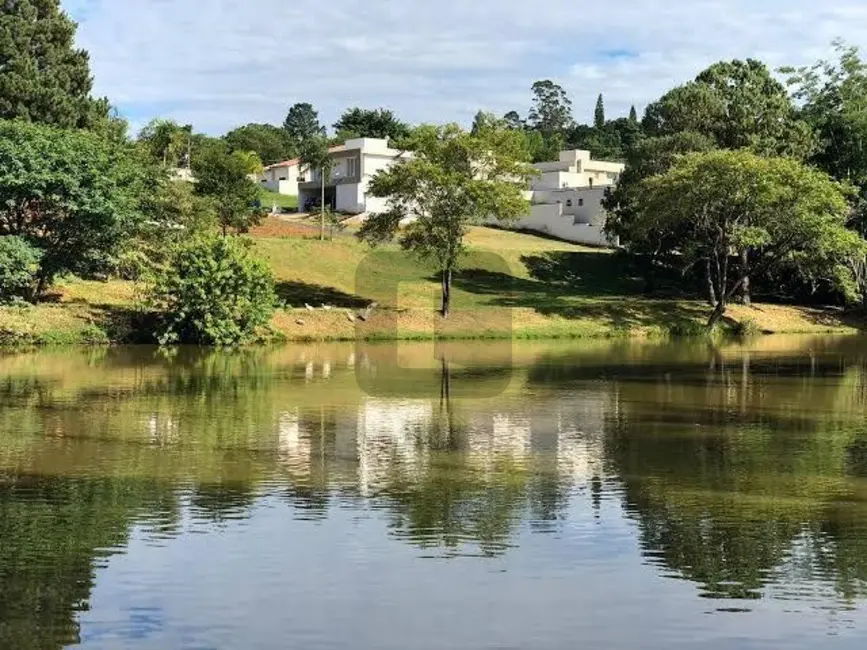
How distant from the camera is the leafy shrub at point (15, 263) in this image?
4347 centimetres

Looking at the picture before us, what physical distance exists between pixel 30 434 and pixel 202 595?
11.8 metres

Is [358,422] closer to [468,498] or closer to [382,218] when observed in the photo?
[468,498]

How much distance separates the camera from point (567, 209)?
91250mm

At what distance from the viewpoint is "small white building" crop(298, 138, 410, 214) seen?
92.0 meters

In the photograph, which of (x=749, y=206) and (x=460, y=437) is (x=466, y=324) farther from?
(x=460, y=437)

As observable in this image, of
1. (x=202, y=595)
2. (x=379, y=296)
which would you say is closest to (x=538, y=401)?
(x=202, y=595)

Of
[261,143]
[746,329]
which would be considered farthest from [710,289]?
[261,143]

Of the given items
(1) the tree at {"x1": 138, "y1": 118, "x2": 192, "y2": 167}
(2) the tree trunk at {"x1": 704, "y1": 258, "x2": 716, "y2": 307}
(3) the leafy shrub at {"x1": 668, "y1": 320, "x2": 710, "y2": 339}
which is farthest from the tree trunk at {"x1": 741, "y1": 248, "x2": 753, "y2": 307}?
(1) the tree at {"x1": 138, "y1": 118, "x2": 192, "y2": 167}

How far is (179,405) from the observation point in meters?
26.1

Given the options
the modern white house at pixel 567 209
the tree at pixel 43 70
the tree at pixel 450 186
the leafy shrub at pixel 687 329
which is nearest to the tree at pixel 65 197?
the tree at pixel 43 70

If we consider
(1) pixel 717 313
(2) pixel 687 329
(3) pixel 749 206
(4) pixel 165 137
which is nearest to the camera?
(3) pixel 749 206

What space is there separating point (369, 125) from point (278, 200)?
21.6m

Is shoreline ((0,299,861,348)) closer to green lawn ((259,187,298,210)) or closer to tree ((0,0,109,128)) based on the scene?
tree ((0,0,109,128))

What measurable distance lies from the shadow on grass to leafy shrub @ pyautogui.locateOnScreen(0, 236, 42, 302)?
14101 millimetres
